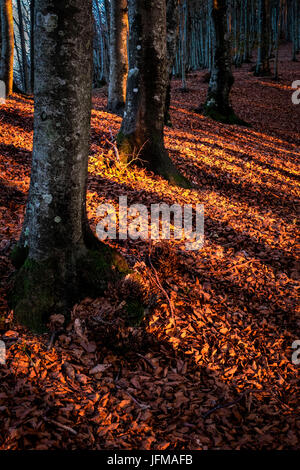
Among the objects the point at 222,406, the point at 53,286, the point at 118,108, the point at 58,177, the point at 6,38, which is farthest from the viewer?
A: the point at 118,108

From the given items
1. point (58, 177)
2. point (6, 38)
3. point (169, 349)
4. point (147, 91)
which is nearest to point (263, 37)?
point (6, 38)

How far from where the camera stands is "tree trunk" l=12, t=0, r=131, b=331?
2.79 meters

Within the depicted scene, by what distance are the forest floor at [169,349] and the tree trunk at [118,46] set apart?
589cm

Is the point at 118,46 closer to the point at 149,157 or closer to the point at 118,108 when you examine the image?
the point at 118,108

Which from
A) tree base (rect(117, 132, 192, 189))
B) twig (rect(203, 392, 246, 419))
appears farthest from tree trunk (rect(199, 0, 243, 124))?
twig (rect(203, 392, 246, 419))

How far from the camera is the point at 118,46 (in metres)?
10.9

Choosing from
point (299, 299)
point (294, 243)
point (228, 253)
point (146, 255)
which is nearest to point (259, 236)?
point (294, 243)

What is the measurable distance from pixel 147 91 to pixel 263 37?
22744 millimetres

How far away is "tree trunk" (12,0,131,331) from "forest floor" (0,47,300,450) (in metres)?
0.26

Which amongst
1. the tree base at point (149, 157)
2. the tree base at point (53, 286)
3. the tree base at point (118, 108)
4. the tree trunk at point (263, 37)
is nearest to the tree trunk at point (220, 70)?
the tree base at point (118, 108)

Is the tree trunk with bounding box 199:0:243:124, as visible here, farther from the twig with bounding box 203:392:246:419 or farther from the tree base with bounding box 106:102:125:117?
the twig with bounding box 203:392:246:419

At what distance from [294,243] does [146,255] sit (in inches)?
118

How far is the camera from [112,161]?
22.1ft

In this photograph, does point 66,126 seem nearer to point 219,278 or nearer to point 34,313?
point 34,313
